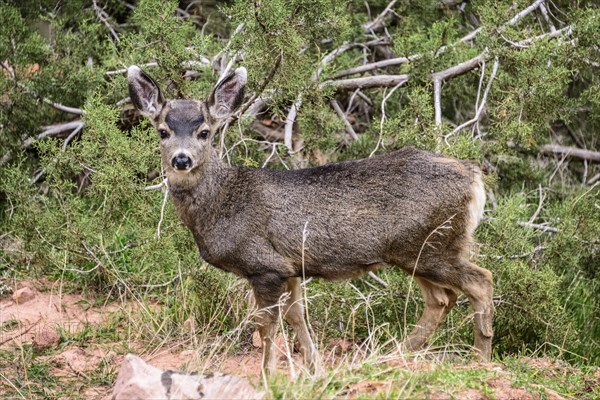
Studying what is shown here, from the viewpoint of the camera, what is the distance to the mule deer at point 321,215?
630 cm

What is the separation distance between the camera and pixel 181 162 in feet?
20.1

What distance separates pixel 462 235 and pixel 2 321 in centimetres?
416

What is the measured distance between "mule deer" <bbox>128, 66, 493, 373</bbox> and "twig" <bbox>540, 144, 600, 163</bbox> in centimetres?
438

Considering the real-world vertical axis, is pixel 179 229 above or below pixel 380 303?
above

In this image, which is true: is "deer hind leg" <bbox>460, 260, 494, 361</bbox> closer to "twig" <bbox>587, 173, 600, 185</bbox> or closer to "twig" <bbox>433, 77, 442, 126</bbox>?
"twig" <bbox>433, 77, 442, 126</bbox>

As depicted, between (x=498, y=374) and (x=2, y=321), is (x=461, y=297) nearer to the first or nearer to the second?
(x=498, y=374)

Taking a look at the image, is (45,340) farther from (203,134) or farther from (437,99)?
(437,99)

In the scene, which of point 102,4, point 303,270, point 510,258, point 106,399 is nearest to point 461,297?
point 510,258

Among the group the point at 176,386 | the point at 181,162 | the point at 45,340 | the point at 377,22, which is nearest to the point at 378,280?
the point at 181,162

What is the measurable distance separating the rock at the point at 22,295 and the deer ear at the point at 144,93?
8.36ft

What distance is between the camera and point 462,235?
6391 mm

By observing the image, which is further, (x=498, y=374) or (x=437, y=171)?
(x=437, y=171)

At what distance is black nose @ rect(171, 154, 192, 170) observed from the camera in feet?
20.1

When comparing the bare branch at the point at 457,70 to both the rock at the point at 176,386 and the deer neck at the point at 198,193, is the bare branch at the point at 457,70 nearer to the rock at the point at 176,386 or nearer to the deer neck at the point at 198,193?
the deer neck at the point at 198,193
